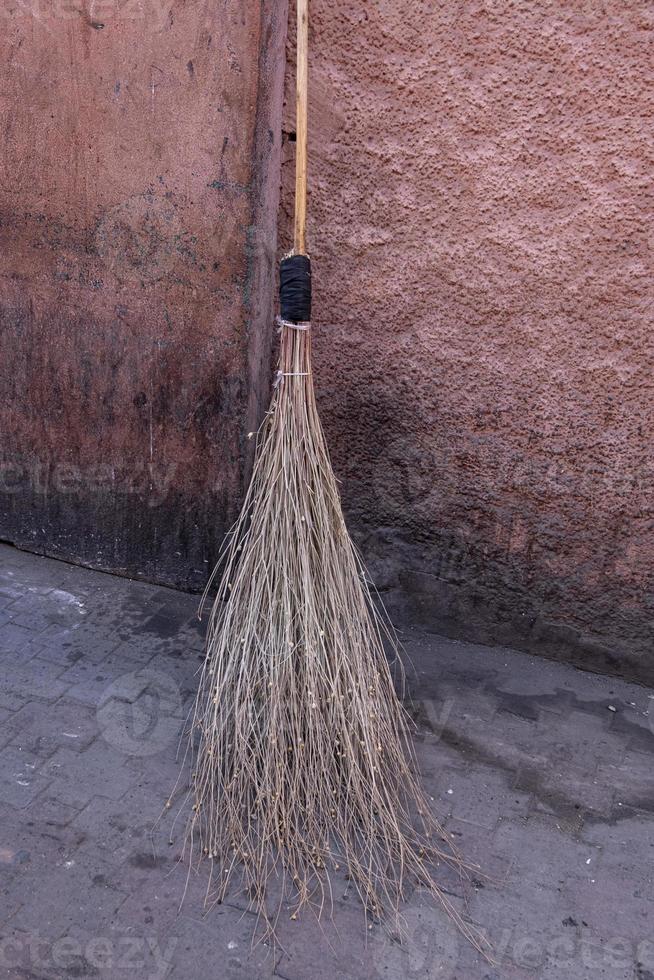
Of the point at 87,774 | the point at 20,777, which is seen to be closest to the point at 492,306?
the point at 87,774

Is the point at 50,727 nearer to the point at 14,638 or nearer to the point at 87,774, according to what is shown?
the point at 87,774

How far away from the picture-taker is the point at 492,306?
287 cm

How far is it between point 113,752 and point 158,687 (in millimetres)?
328

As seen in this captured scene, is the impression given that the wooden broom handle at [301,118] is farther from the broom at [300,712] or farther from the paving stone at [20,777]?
the paving stone at [20,777]

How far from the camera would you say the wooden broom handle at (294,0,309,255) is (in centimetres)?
242

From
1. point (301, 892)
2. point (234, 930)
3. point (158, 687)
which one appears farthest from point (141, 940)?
point (158, 687)

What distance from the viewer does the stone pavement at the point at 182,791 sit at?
6.50 ft

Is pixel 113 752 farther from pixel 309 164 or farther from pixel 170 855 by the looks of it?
pixel 309 164

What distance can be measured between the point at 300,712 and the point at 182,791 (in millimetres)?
392

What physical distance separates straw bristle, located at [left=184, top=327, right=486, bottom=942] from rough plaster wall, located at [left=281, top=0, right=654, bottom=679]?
54cm

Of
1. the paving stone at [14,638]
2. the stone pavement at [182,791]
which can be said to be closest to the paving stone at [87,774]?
the stone pavement at [182,791]

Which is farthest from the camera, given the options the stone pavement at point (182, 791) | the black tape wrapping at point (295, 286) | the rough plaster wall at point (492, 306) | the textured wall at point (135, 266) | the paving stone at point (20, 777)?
the textured wall at point (135, 266)

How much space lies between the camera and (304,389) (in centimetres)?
259

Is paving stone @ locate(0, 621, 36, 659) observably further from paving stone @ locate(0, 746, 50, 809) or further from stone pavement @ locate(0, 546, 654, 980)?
paving stone @ locate(0, 746, 50, 809)
